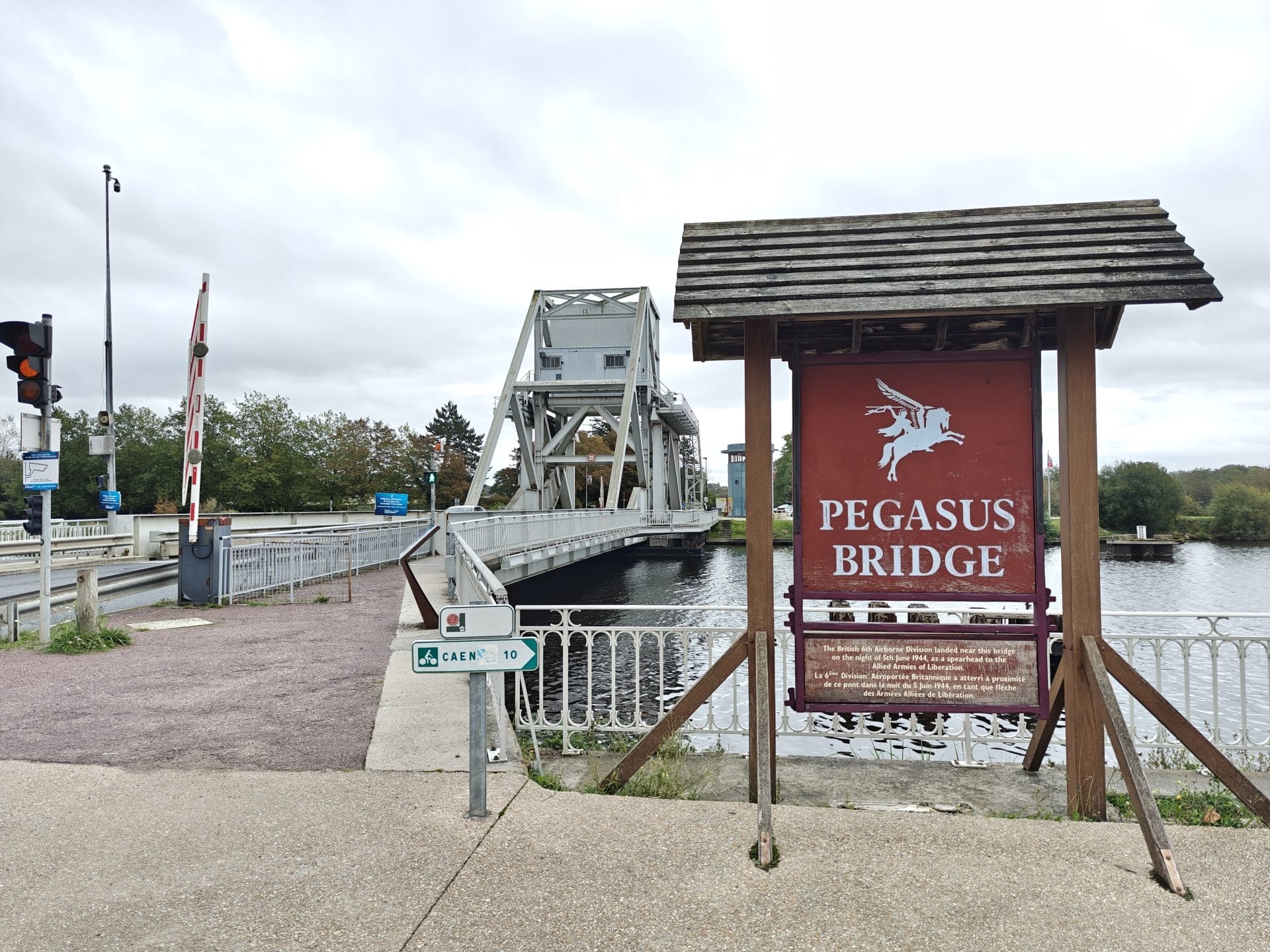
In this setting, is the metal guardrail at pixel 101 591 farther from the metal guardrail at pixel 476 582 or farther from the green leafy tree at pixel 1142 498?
the green leafy tree at pixel 1142 498

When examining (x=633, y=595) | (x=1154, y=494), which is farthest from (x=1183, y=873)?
(x=1154, y=494)

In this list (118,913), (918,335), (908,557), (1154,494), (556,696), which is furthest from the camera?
(1154,494)

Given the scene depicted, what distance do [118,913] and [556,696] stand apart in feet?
36.0

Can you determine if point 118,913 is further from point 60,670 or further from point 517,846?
point 60,670

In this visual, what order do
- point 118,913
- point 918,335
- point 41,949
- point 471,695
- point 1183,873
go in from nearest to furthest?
point 41,949 → point 118,913 → point 1183,873 → point 471,695 → point 918,335

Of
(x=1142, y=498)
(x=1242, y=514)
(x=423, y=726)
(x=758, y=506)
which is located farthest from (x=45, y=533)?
(x=1242, y=514)

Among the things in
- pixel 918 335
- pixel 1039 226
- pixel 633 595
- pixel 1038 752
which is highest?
pixel 1039 226

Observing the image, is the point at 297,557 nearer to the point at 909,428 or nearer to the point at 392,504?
the point at 909,428

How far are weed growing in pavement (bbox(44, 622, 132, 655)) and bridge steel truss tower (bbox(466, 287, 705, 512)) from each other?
32.6 metres

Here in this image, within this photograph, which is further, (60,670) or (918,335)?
(60,670)

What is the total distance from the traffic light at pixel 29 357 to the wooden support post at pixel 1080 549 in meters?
9.66

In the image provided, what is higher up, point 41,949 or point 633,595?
point 41,949

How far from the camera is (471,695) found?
394 cm

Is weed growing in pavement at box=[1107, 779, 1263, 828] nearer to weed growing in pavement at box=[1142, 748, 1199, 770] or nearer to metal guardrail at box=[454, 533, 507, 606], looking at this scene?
weed growing in pavement at box=[1142, 748, 1199, 770]
